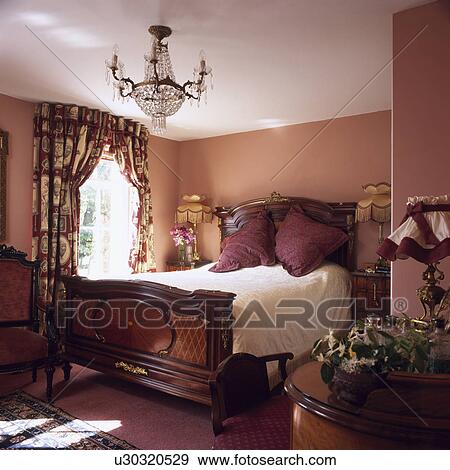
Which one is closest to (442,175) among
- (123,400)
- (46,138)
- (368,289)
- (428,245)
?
(428,245)

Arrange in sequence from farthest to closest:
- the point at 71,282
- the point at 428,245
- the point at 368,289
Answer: the point at 368,289
the point at 71,282
the point at 428,245

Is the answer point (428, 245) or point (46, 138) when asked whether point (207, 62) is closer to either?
point (46, 138)

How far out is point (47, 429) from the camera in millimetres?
2578

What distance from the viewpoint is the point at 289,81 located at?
3.56 metres

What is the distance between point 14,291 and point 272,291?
2.01m

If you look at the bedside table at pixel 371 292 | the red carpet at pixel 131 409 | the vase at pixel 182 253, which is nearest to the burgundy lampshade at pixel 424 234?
the red carpet at pixel 131 409

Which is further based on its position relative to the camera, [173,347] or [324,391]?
[173,347]

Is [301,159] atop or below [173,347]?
atop

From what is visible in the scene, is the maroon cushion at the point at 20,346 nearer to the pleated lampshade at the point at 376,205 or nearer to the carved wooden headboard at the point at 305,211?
the carved wooden headboard at the point at 305,211

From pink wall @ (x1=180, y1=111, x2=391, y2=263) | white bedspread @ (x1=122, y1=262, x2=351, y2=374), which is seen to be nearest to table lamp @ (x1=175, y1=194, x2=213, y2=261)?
pink wall @ (x1=180, y1=111, x2=391, y2=263)

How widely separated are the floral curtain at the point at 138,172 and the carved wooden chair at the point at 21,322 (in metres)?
1.69

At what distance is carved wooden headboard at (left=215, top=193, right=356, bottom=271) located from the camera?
14.4ft

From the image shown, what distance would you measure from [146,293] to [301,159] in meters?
2.69
